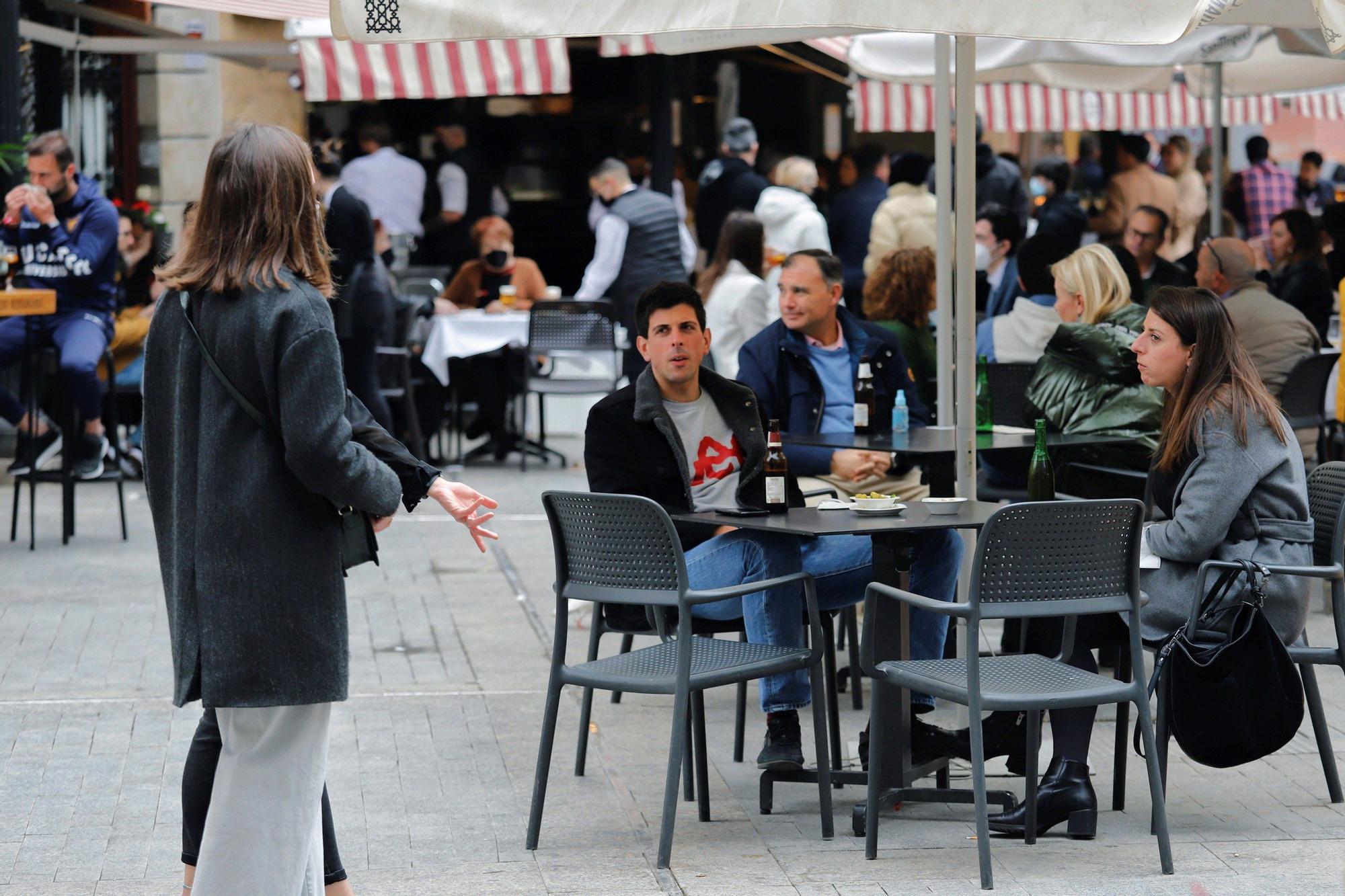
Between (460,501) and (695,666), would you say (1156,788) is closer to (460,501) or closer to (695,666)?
(695,666)

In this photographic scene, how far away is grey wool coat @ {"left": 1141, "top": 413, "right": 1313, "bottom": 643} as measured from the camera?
4.75 m

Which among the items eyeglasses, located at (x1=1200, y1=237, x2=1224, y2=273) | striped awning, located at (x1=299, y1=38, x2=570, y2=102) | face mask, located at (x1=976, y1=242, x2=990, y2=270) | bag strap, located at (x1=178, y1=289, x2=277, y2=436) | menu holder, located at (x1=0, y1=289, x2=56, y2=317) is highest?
striped awning, located at (x1=299, y1=38, x2=570, y2=102)

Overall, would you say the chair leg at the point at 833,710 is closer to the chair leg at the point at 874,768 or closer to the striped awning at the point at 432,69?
the chair leg at the point at 874,768

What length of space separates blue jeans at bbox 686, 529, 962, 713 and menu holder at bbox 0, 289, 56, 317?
14.2 feet

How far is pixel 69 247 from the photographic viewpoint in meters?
9.30

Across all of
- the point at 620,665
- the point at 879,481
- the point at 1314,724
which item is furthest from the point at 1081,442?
the point at 620,665

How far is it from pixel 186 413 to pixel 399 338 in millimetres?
8397

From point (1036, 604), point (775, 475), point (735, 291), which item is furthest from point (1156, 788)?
point (735, 291)

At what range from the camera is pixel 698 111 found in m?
20.0

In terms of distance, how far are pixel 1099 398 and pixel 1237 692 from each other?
2200 mm

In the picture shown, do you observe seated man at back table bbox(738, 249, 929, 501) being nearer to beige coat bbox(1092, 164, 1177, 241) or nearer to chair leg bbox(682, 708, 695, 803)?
chair leg bbox(682, 708, 695, 803)

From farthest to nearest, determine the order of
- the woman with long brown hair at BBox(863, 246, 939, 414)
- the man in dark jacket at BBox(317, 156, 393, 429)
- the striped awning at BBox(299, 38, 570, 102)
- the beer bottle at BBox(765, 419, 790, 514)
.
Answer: the striped awning at BBox(299, 38, 570, 102) < the man in dark jacket at BBox(317, 156, 393, 429) < the woman with long brown hair at BBox(863, 246, 939, 414) < the beer bottle at BBox(765, 419, 790, 514)

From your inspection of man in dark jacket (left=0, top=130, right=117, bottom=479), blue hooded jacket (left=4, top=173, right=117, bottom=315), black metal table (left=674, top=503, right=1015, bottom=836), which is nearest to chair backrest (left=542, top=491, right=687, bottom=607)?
black metal table (left=674, top=503, right=1015, bottom=836)

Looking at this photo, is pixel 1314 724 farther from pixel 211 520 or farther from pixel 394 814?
pixel 211 520
